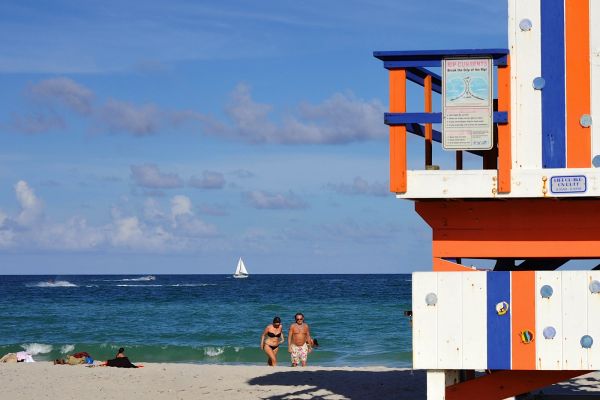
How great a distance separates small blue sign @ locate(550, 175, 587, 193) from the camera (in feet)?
30.2

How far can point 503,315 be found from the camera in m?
9.38

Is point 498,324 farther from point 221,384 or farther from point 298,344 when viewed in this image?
point 298,344

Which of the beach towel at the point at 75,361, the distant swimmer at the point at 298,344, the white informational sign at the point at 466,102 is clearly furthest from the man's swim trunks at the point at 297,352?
the white informational sign at the point at 466,102

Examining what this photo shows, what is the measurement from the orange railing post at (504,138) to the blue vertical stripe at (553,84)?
1.09ft

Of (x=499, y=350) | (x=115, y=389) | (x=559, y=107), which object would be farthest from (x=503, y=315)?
(x=115, y=389)

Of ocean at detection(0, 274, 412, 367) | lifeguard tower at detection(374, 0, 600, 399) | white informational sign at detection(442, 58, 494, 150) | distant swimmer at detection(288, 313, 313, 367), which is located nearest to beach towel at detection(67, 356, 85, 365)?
distant swimmer at detection(288, 313, 313, 367)

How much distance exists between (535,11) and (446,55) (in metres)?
0.95

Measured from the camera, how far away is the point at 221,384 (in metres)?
17.2

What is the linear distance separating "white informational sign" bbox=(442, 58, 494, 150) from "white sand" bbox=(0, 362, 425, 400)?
6262mm

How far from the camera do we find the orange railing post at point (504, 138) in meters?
9.33

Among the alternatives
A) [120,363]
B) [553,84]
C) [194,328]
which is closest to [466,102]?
[553,84]

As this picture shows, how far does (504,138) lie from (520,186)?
18.7 inches

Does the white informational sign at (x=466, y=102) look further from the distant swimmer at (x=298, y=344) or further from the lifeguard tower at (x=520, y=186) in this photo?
the distant swimmer at (x=298, y=344)

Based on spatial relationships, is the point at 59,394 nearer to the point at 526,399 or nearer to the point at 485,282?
the point at 526,399
